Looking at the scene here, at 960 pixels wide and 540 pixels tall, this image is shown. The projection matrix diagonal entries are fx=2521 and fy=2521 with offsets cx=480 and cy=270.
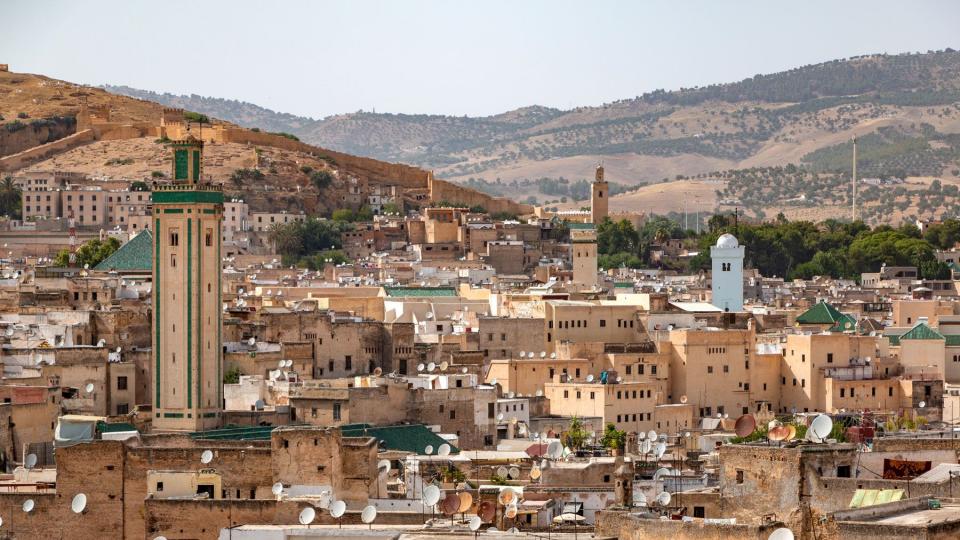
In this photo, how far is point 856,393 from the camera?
1932 inches

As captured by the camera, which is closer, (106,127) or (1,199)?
(1,199)

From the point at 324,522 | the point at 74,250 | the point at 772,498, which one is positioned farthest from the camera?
the point at 74,250

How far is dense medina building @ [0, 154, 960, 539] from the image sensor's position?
84.3 feet

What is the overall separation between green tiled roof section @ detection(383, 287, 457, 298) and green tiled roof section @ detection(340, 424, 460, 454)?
1892 cm

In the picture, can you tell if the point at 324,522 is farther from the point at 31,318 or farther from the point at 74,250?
the point at 74,250

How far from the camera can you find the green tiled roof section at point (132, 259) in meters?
58.0

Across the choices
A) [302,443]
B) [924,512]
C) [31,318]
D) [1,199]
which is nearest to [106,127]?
[1,199]

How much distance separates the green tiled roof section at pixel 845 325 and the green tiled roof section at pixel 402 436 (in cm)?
1825

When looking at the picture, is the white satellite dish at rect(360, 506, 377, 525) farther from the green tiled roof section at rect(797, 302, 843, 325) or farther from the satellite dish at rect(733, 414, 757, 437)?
the green tiled roof section at rect(797, 302, 843, 325)

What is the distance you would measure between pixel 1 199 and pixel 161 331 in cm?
5590

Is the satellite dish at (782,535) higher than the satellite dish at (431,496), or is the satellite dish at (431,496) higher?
the satellite dish at (782,535)

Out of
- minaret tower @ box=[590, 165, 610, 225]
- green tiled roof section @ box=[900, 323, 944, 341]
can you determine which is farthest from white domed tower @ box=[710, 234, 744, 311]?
minaret tower @ box=[590, 165, 610, 225]

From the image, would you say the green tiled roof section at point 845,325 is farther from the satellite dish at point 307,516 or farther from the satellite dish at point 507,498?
the satellite dish at point 307,516

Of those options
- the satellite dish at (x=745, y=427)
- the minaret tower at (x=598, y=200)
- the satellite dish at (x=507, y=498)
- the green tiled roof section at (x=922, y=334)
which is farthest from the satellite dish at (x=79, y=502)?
the minaret tower at (x=598, y=200)
